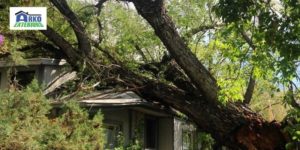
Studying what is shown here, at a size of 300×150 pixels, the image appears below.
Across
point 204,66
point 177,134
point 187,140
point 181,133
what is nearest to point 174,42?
point 204,66

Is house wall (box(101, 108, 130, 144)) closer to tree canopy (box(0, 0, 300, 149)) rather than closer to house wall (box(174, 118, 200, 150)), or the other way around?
tree canopy (box(0, 0, 300, 149))

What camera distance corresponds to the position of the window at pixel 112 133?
14.9 metres

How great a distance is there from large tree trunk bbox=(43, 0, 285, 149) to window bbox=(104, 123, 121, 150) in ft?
10.2

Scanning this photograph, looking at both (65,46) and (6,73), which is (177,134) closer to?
(6,73)

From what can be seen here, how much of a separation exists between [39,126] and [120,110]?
7603 mm

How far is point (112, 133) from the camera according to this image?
1552cm

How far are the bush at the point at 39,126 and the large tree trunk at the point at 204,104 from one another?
2609 millimetres

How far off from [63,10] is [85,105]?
2793 millimetres

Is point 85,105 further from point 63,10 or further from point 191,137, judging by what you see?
point 191,137

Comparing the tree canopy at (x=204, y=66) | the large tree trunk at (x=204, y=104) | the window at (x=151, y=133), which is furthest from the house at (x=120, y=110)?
the large tree trunk at (x=204, y=104)

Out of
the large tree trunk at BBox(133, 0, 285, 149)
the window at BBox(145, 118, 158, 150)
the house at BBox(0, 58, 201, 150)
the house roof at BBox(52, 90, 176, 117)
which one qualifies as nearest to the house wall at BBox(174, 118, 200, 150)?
the house at BBox(0, 58, 201, 150)

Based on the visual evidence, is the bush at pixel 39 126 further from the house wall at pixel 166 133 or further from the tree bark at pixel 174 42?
the house wall at pixel 166 133

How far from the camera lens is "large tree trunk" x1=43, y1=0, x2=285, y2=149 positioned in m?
11.2

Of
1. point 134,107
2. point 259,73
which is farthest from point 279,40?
point 134,107
